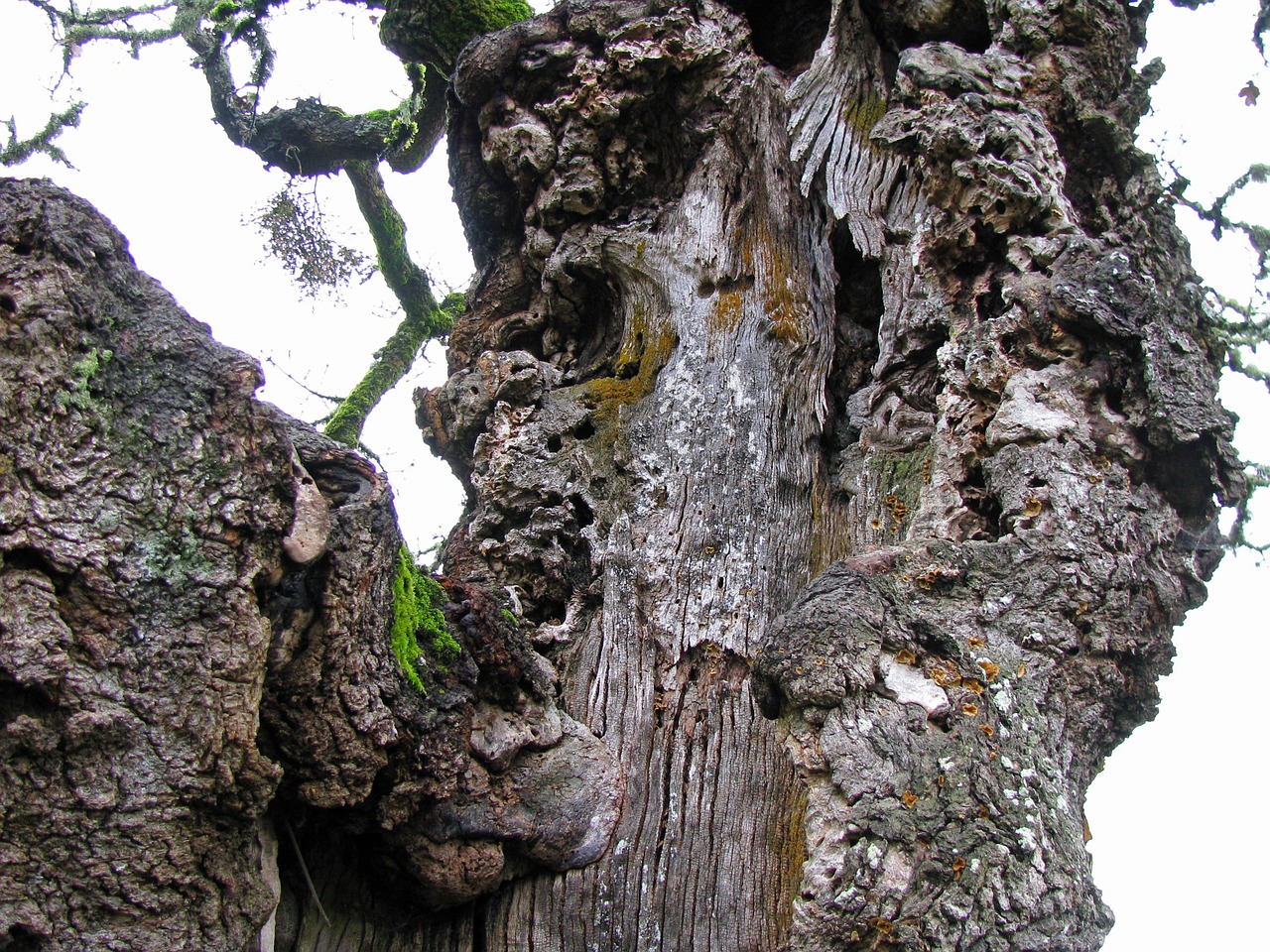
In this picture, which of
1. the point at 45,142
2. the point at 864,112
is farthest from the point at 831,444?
the point at 45,142

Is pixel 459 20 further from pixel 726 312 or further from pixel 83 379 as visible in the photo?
pixel 83 379

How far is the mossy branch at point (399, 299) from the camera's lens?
7.81 metres

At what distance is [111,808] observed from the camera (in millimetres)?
1985

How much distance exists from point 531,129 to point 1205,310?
2.89 m

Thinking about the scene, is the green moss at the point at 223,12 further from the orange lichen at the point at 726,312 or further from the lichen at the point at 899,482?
the lichen at the point at 899,482

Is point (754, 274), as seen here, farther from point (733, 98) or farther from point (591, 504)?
point (591, 504)

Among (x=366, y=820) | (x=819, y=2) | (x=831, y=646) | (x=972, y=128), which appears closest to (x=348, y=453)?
(x=366, y=820)

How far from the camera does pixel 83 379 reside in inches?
84.4

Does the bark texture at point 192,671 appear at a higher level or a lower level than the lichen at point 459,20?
lower

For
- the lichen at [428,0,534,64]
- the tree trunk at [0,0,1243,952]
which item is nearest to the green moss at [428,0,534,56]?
the lichen at [428,0,534,64]

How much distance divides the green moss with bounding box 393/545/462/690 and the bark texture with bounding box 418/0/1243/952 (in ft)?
1.95

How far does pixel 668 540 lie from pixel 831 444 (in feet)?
2.87

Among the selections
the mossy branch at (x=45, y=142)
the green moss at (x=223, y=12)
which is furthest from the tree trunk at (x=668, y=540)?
the mossy branch at (x=45, y=142)

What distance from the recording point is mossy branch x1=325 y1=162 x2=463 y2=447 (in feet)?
25.6
